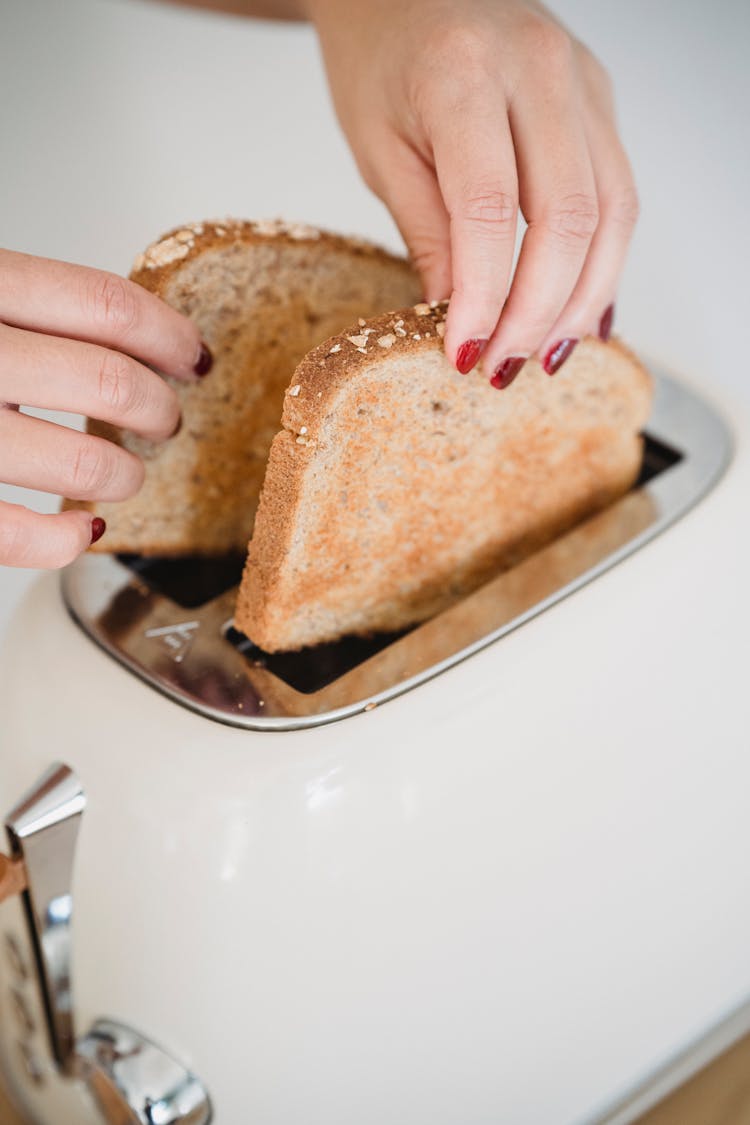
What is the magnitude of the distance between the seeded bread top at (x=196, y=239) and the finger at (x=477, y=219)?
3.9 inches

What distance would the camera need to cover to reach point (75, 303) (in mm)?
527

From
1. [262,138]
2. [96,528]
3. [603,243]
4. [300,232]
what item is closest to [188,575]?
[96,528]

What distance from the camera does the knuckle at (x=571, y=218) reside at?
573mm

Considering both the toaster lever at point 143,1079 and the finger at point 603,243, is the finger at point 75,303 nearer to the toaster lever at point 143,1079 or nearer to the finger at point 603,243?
the finger at point 603,243

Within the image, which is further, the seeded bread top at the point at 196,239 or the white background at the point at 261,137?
the white background at the point at 261,137

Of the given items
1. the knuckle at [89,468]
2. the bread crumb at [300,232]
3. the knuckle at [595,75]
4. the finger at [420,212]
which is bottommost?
the knuckle at [89,468]

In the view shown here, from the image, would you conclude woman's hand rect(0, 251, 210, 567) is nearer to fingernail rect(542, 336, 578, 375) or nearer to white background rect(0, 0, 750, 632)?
fingernail rect(542, 336, 578, 375)

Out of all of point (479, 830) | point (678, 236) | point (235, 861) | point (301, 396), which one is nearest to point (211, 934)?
point (235, 861)

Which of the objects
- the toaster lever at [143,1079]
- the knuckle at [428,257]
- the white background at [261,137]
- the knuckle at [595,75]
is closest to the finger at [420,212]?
the knuckle at [428,257]

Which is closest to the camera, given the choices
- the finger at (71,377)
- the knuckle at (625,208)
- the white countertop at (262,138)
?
the finger at (71,377)

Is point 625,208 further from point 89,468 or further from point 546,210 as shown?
point 89,468

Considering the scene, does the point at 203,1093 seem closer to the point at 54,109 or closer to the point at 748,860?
the point at 748,860

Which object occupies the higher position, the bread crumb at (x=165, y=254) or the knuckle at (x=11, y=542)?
the bread crumb at (x=165, y=254)

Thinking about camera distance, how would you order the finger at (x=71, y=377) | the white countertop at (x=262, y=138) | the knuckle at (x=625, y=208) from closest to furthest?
1. the finger at (x=71, y=377)
2. the knuckle at (x=625, y=208)
3. the white countertop at (x=262, y=138)
